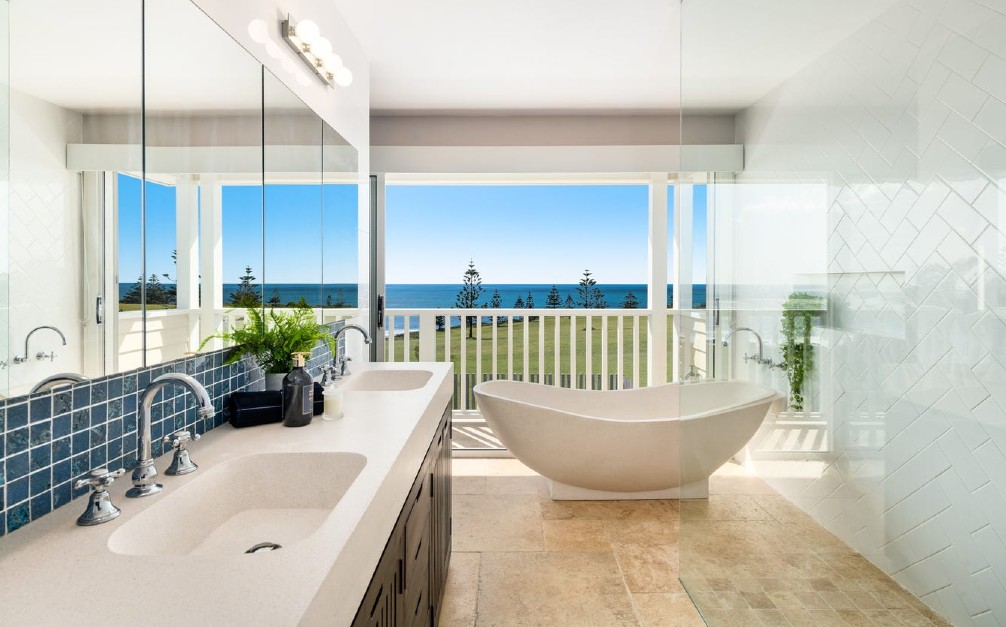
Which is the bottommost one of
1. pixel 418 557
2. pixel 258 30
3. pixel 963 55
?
pixel 418 557

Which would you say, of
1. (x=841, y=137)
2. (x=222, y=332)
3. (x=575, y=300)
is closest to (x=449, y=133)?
(x=222, y=332)

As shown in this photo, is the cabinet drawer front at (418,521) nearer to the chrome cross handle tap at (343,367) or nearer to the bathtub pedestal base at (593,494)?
the chrome cross handle tap at (343,367)

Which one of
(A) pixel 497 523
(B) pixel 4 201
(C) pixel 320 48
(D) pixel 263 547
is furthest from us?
(A) pixel 497 523

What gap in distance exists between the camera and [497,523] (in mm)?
2932

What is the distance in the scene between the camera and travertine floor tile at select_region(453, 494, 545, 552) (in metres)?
2.68

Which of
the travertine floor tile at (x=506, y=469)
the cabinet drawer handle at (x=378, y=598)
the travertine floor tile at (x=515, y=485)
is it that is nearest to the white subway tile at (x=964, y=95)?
the cabinet drawer handle at (x=378, y=598)

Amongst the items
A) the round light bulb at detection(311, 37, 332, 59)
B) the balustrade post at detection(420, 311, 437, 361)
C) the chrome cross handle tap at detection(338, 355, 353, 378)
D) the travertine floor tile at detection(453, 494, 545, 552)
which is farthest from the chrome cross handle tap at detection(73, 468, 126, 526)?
the balustrade post at detection(420, 311, 437, 361)

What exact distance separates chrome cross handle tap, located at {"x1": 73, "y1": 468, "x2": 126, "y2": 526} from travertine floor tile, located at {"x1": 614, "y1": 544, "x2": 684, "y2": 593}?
1.98 meters

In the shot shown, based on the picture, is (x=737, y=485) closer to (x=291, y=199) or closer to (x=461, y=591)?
(x=461, y=591)

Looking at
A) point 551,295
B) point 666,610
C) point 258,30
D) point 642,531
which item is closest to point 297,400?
point 258,30

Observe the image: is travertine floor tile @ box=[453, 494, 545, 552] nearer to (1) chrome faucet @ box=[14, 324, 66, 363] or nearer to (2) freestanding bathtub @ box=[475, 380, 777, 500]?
(2) freestanding bathtub @ box=[475, 380, 777, 500]

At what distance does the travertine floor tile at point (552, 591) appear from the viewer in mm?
2082

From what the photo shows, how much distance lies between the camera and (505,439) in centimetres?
317

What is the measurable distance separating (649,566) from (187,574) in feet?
7.21
